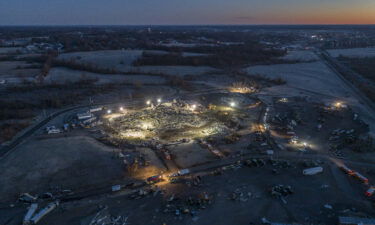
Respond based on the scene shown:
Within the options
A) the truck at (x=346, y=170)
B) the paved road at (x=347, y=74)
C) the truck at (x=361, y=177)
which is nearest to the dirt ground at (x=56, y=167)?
the truck at (x=346, y=170)

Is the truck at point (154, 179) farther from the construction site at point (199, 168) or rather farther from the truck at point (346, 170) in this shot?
the truck at point (346, 170)

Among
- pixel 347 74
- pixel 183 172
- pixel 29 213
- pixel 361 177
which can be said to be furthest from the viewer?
pixel 347 74

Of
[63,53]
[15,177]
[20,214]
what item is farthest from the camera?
[63,53]

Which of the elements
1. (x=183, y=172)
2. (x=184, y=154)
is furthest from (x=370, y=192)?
(x=184, y=154)

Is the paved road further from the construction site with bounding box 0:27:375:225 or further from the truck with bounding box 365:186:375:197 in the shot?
the truck with bounding box 365:186:375:197

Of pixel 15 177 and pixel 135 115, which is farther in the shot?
pixel 135 115

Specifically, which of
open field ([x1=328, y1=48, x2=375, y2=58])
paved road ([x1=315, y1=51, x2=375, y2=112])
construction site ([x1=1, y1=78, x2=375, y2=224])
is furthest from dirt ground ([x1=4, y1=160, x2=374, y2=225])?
open field ([x1=328, y1=48, x2=375, y2=58])

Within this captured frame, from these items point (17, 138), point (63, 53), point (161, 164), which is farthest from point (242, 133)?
point (63, 53)

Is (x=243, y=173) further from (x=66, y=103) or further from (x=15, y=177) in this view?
(x=66, y=103)

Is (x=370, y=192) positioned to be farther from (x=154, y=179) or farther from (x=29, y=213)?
(x=29, y=213)
